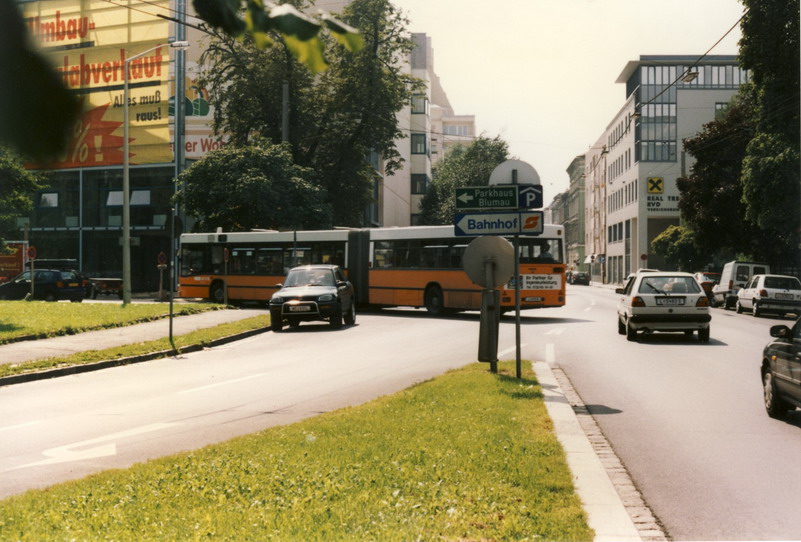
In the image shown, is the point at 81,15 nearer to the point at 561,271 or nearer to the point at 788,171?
the point at 561,271

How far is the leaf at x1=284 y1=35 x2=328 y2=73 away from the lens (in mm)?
1310

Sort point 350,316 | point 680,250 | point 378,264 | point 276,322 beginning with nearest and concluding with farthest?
1. point 276,322
2. point 350,316
3. point 378,264
4. point 680,250

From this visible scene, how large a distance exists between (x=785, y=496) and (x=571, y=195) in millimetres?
145569

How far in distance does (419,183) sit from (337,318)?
233 feet

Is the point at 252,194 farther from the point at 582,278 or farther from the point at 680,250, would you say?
the point at 582,278

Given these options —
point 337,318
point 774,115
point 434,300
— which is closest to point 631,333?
point 337,318

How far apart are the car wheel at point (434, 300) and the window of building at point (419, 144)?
63.8 metres

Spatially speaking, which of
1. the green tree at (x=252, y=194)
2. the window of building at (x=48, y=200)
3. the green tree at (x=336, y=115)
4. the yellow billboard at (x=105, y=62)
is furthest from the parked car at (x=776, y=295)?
the yellow billboard at (x=105, y=62)

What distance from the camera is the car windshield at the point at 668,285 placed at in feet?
63.8

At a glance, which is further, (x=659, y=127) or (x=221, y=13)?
(x=659, y=127)

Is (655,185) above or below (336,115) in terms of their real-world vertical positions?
below

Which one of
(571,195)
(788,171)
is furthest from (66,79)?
(571,195)

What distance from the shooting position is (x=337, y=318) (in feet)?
80.4

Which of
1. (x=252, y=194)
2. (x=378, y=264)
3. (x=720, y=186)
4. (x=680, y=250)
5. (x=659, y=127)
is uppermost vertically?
(x=659, y=127)
